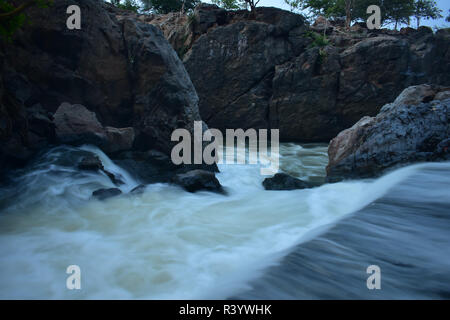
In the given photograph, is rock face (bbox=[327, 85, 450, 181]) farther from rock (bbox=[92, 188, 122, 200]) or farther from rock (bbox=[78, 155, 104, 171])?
rock (bbox=[78, 155, 104, 171])

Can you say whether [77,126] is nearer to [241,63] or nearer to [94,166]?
[94,166]

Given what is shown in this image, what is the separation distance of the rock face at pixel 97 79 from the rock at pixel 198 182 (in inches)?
56.6

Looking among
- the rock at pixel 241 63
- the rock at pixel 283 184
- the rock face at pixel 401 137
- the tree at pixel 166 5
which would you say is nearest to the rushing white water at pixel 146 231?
the rock at pixel 283 184

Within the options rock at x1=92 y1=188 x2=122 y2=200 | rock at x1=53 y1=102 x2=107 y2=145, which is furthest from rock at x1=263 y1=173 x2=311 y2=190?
rock at x1=53 y1=102 x2=107 y2=145

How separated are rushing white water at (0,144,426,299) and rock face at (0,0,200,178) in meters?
0.78

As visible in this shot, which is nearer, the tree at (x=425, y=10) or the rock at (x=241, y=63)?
the rock at (x=241, y=63)

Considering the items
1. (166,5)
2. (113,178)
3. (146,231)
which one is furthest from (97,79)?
(166,5)

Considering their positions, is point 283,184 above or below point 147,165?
below

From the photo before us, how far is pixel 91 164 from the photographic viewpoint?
566 cm

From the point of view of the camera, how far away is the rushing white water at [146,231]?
2721 mm

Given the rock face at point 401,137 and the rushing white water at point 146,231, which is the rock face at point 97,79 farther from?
the rock face at point 401,137

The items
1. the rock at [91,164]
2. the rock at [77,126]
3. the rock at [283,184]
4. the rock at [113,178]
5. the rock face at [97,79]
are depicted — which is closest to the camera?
the rock at [91,164]

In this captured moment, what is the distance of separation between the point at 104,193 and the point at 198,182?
69.4 inches

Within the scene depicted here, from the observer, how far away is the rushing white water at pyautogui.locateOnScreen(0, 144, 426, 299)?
2721mm
